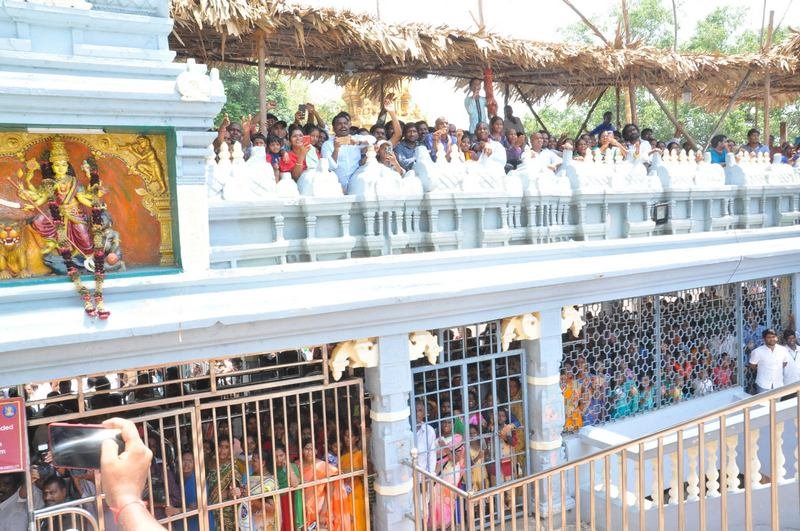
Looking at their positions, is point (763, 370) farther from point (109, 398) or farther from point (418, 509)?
point (109, 398)

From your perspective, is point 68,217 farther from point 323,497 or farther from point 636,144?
point 636,144

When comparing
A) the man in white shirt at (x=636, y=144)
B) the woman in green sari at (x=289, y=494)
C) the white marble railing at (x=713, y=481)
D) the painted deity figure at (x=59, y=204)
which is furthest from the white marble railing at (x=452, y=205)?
the white marble railing at (x=713, y=481)

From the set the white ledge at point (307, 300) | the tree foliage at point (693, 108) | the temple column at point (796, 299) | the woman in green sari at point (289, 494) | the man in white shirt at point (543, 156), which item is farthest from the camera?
the tree foliage at point (693, 108)

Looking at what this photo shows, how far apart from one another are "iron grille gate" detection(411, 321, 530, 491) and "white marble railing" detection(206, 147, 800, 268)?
104 cm

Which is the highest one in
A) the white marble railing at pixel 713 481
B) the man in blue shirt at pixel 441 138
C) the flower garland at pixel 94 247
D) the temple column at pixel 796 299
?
the man in blue shirt at pixel 441 138

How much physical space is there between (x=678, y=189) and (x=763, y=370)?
Result: 272 centimetres

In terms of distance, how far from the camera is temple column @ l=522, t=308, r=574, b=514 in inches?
279

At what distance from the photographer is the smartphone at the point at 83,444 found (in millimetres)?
2223

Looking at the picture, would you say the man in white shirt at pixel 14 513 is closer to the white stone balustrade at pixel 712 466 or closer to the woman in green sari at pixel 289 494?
the woman in green sari at pixel 289 494

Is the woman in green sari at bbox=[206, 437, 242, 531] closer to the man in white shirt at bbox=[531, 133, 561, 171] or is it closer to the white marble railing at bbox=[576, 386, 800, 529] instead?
the white marble railing at bbox=[576, 386, 800, 529]

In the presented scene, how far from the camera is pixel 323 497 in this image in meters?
6.36

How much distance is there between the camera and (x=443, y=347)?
6914mm

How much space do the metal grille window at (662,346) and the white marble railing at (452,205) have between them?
3.07 ft

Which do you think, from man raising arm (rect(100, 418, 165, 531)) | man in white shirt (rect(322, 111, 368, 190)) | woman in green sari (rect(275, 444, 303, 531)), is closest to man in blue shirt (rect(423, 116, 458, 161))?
man in white shirt (rect(322, 111, 368, 190))
